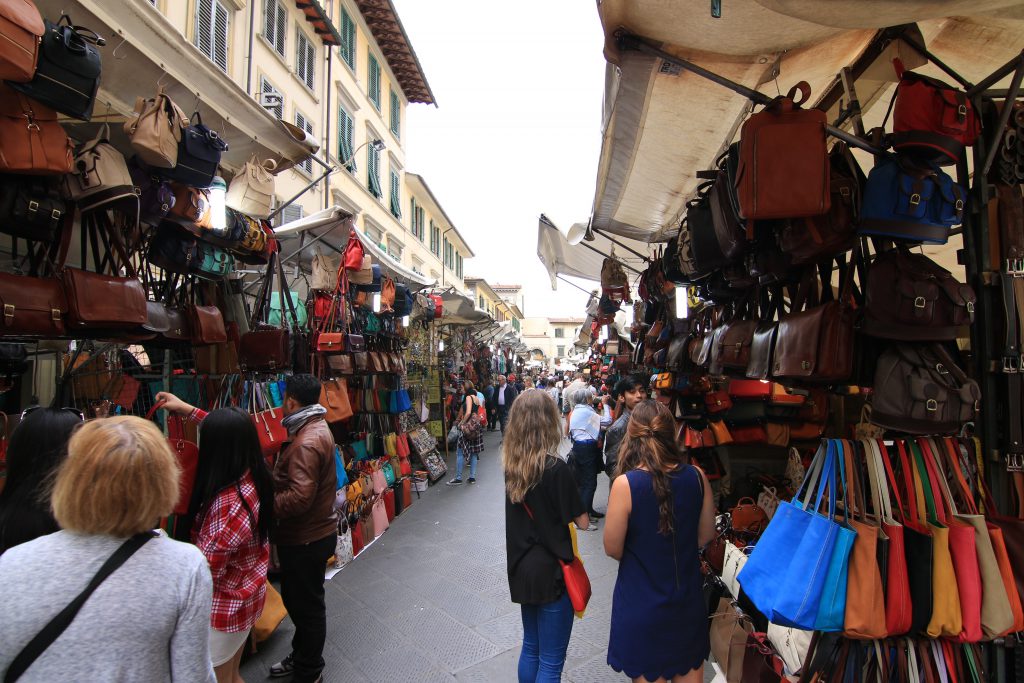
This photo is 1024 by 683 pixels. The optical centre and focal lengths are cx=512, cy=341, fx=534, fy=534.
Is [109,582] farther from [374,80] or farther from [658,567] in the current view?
[374,80]

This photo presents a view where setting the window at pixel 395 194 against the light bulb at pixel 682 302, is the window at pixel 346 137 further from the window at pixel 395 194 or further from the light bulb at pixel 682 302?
the light bulb at pixel 682 302

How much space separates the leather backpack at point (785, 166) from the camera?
1979 millimetres

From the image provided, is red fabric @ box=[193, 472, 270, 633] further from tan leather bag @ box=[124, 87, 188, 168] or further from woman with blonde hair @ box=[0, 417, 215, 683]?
tan leather bag @ box=[124, 87, 188, 168]

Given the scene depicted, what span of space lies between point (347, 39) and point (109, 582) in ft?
55.2

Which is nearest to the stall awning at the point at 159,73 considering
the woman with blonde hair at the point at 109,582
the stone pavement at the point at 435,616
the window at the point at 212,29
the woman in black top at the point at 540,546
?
the woman with blonde hair at the point at 109,582

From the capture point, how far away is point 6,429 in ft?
9.94

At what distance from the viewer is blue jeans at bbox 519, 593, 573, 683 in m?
2.69

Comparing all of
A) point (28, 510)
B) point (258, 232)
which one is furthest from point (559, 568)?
point (258, 232)

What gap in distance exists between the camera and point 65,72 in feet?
7.47

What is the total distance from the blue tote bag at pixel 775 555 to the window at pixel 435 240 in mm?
23898

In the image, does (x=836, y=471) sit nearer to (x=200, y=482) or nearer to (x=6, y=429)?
(x=200, y=482)

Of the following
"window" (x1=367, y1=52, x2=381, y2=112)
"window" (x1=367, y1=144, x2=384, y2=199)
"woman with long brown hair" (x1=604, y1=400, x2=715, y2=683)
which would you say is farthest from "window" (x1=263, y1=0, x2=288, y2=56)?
"woman with long brown hair" (x1=604, y1=400, x2=715, y2=683)

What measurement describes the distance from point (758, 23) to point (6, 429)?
4.36 metres

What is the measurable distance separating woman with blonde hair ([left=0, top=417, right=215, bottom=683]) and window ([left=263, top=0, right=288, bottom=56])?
12.1 m
